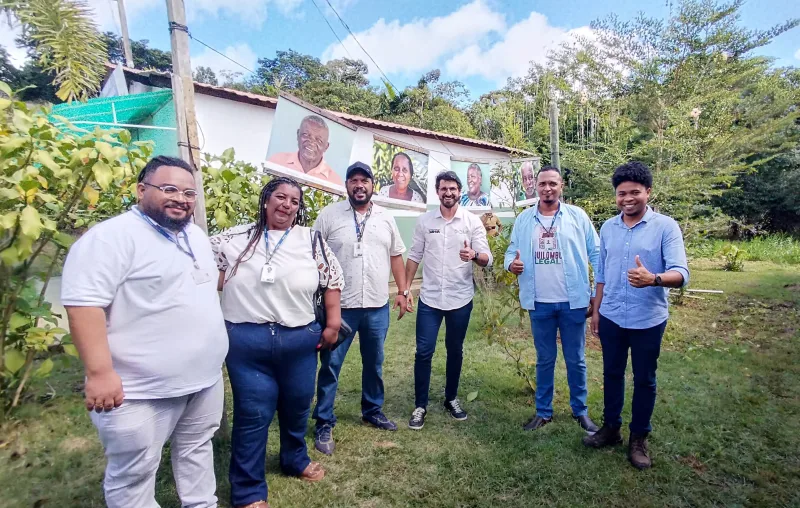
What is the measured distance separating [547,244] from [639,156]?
235 inches

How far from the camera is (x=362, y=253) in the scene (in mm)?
3006

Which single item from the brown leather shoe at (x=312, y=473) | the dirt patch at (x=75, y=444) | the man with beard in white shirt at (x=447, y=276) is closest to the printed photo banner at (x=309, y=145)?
the man with beard in white shirt at (x=447, y=276)

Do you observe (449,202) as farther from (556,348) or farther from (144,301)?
(144,301)

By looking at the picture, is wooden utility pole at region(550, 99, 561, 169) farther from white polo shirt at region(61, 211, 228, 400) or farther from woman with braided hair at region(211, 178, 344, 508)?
white polo shirt at region(61, 211, 228, 400)

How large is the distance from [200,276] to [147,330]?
299mm

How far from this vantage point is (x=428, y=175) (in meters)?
8.44

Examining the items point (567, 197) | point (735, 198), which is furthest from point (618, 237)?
point (735, 198)

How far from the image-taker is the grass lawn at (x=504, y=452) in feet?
8.08

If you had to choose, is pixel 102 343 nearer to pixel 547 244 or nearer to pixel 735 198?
pixel 547 244

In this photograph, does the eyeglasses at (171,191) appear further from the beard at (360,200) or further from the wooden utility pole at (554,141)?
the wooden utility pole at (554,141)

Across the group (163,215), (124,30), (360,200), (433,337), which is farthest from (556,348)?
(124,30)

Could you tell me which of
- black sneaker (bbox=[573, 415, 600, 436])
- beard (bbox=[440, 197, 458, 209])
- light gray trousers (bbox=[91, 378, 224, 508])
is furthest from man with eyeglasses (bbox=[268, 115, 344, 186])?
black sneaker (bbox=[573, 415, 600, 436])

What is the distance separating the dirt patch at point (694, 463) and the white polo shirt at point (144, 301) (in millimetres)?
2836

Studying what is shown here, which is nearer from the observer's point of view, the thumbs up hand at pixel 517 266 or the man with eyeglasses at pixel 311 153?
the thumbs up hand at pixel 517 266
